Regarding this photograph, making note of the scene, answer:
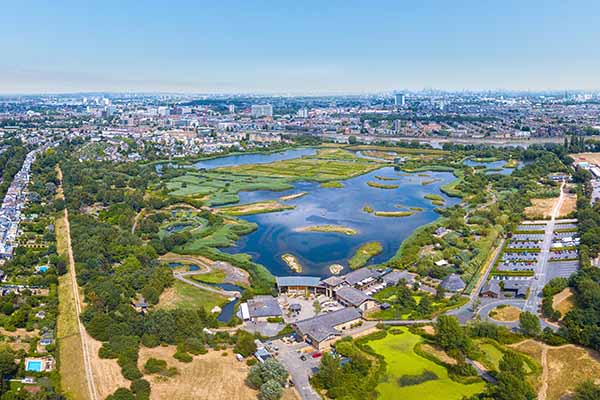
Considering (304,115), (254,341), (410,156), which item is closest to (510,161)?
(410,156)

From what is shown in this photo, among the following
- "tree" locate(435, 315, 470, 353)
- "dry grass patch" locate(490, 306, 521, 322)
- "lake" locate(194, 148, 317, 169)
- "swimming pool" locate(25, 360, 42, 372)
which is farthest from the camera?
"lake" locate(194, 148, 317, 169)

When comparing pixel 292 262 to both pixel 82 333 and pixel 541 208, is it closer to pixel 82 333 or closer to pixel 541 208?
pixel 82 333

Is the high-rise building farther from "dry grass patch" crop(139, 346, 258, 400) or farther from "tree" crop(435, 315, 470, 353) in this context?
"tree" crop(435, 315, 470, 353)

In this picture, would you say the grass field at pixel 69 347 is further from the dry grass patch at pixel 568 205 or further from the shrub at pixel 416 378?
the dry grass patch at pixel 568 205

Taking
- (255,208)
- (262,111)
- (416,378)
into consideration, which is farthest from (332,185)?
(262,111)

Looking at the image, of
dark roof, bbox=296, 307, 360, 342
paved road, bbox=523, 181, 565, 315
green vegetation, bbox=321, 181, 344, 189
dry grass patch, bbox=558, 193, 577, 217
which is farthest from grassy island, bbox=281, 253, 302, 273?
dry grass patch, bbox=558, 193, 577, 217

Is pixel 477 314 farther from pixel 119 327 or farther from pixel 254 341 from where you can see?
pixel 119 327
